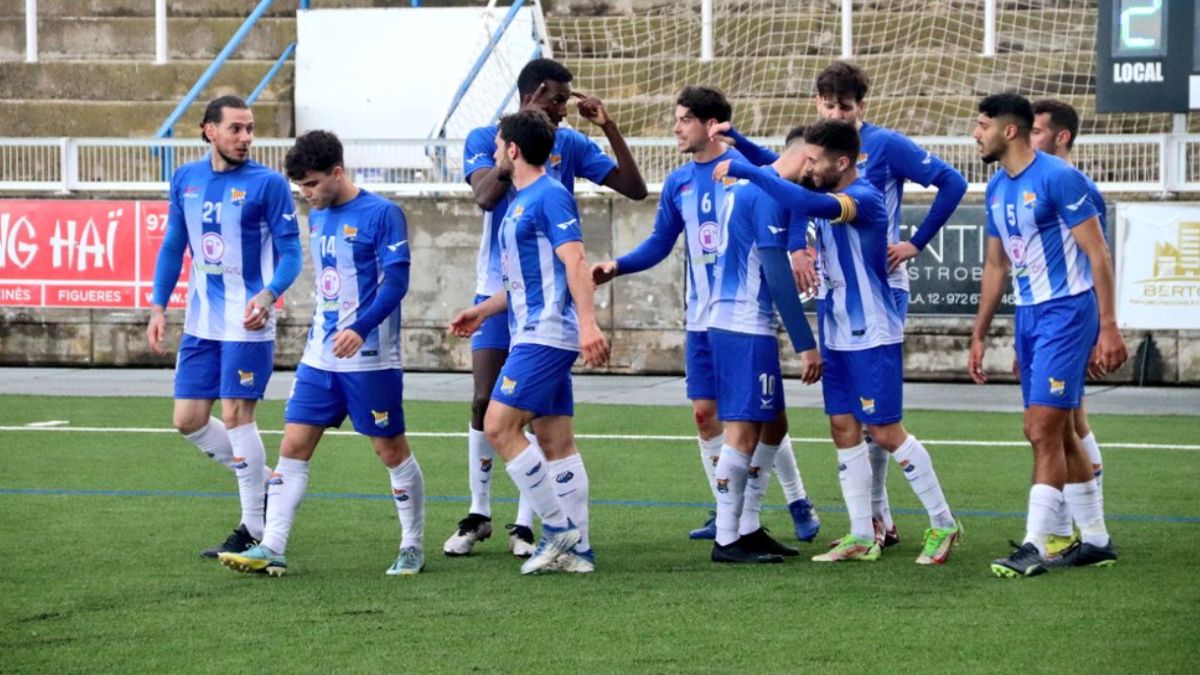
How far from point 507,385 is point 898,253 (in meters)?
2.02

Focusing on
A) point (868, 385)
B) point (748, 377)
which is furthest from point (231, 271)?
point (868, 385)

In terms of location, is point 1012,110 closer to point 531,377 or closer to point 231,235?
point 531,377

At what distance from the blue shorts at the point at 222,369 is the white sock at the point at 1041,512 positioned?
3.47 m

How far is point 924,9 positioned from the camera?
22.8m


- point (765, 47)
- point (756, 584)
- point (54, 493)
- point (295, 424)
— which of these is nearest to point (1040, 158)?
point (756, 584)

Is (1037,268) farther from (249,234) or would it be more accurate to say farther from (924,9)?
(924,9)

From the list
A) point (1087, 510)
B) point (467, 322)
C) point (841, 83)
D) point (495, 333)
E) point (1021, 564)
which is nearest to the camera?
point (1021, 564)

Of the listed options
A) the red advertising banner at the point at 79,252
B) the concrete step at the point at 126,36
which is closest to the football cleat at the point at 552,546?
the red advertising banner at the point at 79,252

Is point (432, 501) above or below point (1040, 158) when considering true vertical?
below

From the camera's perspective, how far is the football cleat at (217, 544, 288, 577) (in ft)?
25.0

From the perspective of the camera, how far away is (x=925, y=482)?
319 inches

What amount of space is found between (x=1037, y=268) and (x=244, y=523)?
12.0 feet

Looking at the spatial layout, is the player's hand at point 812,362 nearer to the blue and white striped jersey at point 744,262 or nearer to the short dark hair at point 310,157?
the blue and white striped jersey at point 744,262

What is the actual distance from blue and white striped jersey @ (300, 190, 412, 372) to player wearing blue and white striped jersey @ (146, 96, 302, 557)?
1.98 ft
